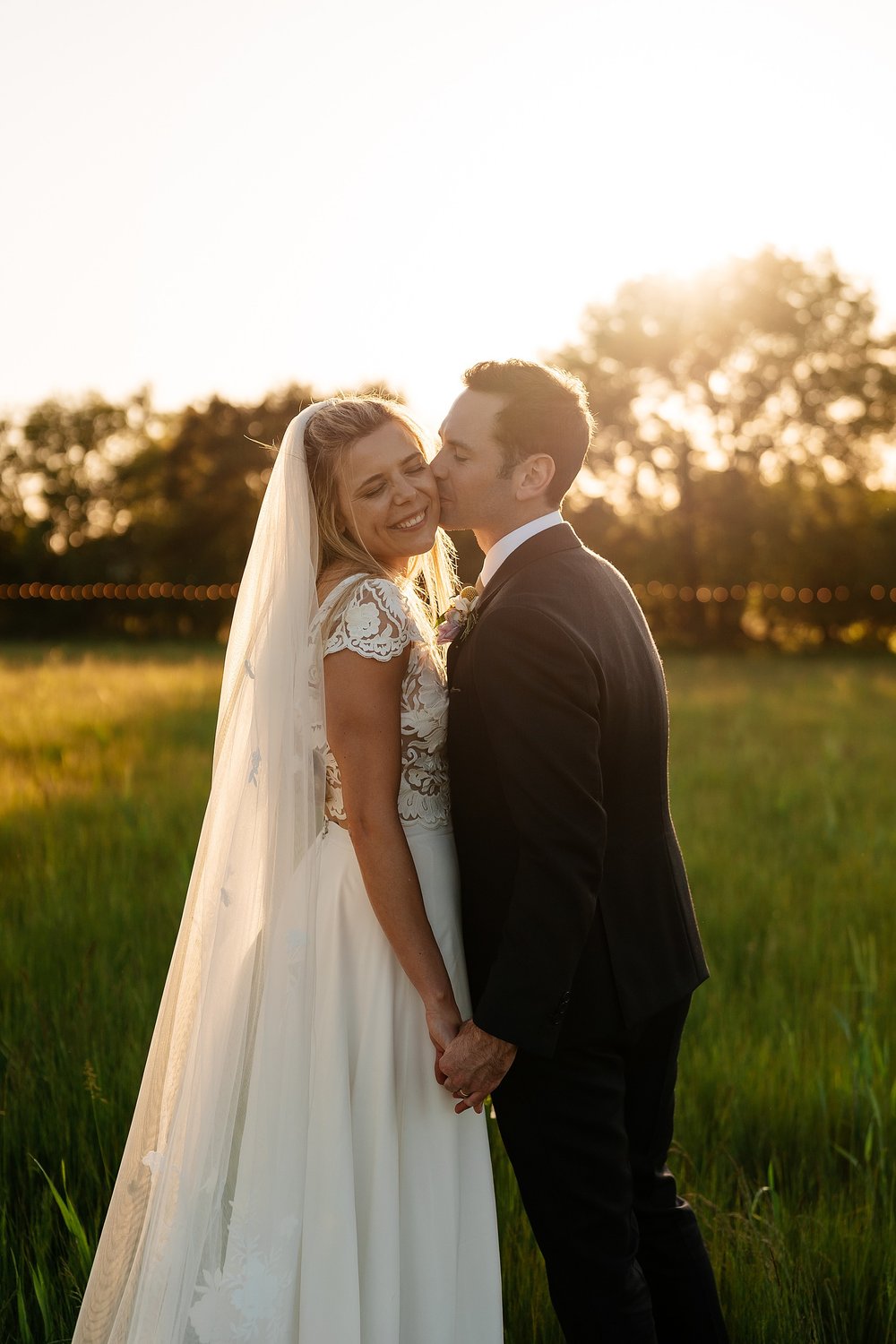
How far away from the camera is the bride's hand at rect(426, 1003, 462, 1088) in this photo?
8.22 feet

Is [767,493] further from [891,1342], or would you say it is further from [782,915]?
[891,1342]

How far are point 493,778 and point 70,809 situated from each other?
224 inches

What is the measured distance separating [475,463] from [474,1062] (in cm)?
133

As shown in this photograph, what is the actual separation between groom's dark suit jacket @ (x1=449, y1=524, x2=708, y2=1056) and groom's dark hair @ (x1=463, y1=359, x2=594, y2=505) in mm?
211

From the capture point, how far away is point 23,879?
19.7 ft

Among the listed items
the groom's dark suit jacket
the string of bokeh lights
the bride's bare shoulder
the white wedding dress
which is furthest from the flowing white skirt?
the string of bokeh lights

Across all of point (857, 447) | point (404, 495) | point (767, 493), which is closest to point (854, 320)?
point (857, 447)

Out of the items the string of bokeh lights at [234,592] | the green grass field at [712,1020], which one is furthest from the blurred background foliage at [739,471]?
the green grass field at [712,1020]

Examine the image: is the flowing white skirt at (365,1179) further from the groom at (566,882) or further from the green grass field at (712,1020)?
the green grass field at (712,1020)

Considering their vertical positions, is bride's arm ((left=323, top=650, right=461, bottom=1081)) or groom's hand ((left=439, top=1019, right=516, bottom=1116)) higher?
bride's arm ((left=323, top=650, right=461, bottom=1081))

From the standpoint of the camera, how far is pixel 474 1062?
245 centimetres

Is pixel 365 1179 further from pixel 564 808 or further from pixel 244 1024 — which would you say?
pixel 564 808

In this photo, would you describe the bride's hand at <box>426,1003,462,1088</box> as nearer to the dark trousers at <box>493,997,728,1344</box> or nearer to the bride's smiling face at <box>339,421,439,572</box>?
the dark trousers at <box>493,997,728,1344</box>

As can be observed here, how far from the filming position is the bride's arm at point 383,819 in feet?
8.34
